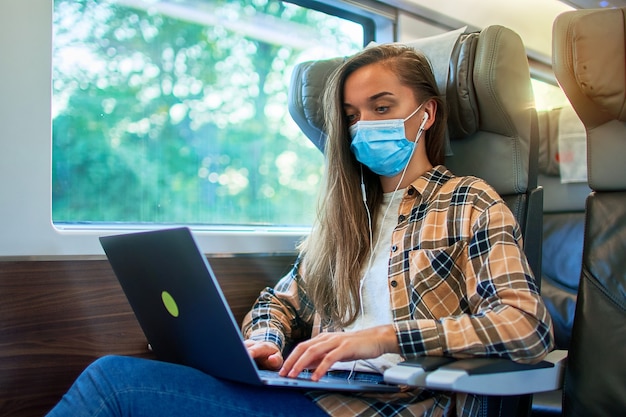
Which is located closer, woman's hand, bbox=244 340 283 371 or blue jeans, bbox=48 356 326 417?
blue jeans, bbox=48 356 326 417

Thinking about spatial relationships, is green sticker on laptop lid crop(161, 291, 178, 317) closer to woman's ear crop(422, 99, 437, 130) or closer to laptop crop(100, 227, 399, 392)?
laptop crop(100, 227, 399, 392)

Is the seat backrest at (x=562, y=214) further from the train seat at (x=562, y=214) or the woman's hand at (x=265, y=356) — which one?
the woman's hand at (x=265, y=356)

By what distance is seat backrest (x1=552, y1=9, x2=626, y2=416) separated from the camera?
49.1 inches

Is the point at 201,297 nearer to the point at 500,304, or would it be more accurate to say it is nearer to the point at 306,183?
the point at 500,304

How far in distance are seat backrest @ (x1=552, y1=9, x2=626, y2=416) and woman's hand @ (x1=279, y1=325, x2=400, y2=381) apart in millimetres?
463

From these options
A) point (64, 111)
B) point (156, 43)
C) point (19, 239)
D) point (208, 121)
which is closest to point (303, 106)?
point (208, 121)

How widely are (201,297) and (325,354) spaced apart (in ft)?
0.81

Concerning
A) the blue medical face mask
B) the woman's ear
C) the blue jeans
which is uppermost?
the woman's ear

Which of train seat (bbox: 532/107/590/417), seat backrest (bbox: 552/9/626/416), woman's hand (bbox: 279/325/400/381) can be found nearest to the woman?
woman's hand (bbox: 279/325/400/381)

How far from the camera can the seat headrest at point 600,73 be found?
49.1 inches

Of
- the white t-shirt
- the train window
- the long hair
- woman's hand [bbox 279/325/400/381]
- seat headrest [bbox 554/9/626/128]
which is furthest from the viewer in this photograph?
the train window

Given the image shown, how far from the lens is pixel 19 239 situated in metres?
1.41

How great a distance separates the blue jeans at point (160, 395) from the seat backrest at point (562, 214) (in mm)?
1261

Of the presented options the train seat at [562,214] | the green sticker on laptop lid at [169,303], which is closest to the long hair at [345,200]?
the green sticker on laptop lid at [169,303]
